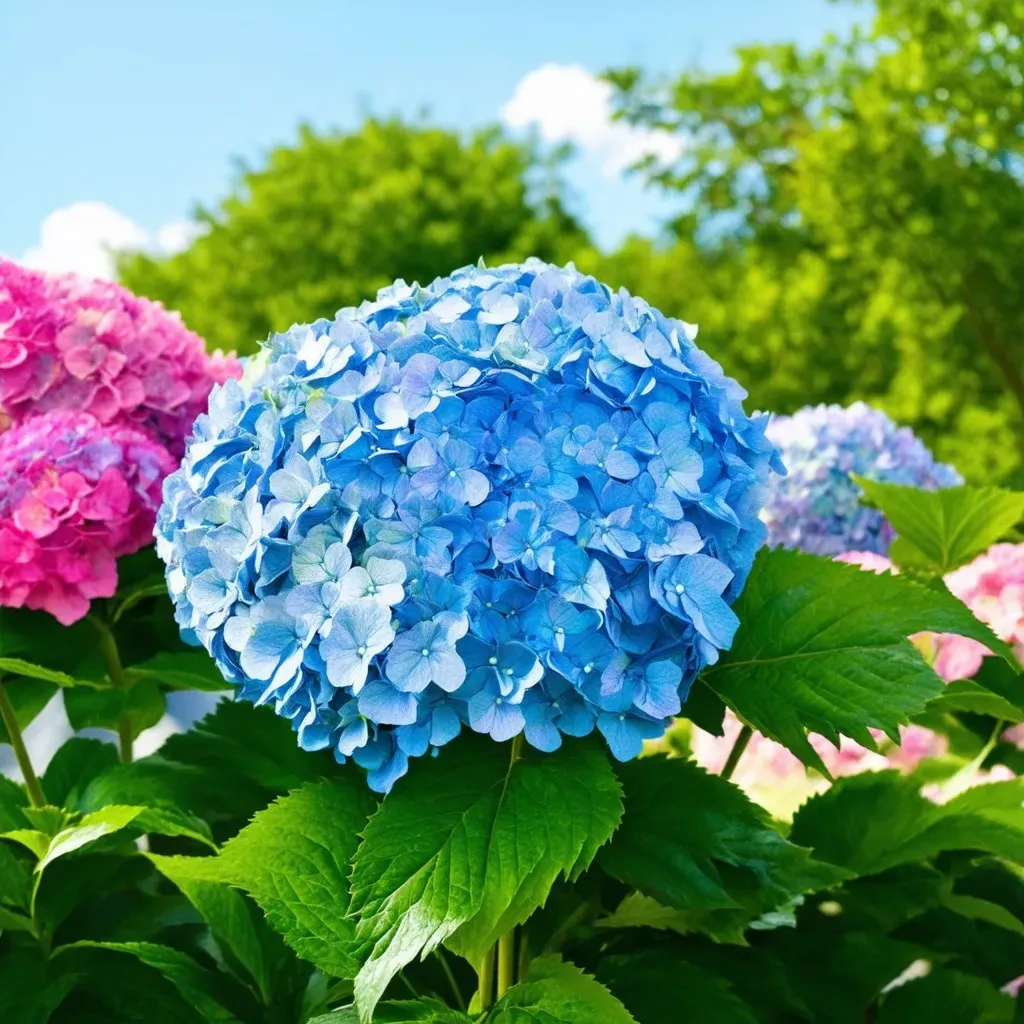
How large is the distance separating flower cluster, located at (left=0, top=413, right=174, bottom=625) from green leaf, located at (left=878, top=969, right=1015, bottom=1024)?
1.40 m

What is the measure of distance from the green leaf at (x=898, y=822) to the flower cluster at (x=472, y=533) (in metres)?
0.62

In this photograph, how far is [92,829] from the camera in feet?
5.18

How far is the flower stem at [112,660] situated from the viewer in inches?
84.7

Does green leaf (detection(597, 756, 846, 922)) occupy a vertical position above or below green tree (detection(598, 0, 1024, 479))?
below

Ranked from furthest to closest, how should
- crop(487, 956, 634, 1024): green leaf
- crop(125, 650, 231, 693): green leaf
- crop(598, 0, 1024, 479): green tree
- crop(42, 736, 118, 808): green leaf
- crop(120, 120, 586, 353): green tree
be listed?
crop(120, 120, 586, 353): green tree < crop(598, 0, 1024, 479): green tree < crop(42, 736, 118, 808): green leaf < crop(125, 650, 231, 693): green leaf < crop(487, 956, 634, 1024): green leaf

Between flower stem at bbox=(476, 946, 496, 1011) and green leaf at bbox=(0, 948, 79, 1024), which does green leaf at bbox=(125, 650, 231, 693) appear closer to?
green leaf at bbox=(0, 948, 79, 1024)

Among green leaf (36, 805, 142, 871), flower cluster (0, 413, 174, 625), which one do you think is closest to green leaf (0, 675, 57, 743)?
flower cluster (0, 413, 174, 625)

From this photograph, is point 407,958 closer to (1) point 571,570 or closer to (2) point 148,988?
(1) point 571,570

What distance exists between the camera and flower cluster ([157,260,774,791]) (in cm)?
135

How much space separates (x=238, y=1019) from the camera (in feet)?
5.77

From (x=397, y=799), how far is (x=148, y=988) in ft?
2.17

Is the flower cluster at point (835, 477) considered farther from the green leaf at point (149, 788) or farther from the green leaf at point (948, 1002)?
the green leaf at point (149, 788)

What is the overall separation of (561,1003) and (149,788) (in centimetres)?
76

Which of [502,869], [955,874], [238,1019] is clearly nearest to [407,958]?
[502,869]
